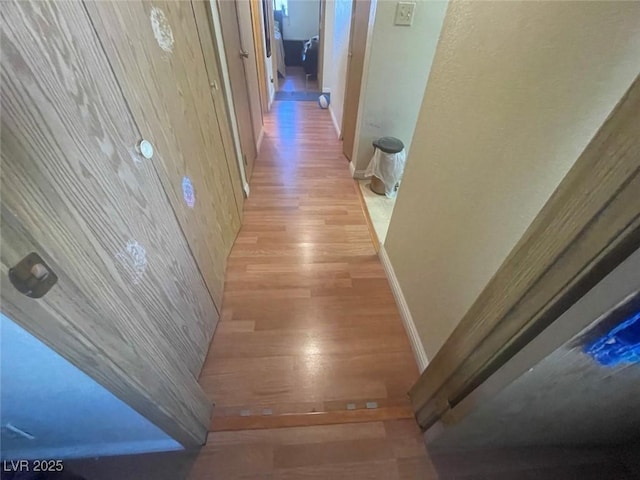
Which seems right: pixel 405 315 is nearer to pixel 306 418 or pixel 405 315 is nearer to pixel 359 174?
pixel 306 418

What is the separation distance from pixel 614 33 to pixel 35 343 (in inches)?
45.4

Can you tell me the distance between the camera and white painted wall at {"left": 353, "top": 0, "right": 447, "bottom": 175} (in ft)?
6.47

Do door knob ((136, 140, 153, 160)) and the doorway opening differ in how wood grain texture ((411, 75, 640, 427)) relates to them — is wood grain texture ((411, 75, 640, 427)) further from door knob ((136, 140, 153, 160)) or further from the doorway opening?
the doorway opening

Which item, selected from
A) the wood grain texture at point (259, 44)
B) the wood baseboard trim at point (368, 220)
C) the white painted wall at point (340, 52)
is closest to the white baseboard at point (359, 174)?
the wood baseboard trim at point (368, 220)

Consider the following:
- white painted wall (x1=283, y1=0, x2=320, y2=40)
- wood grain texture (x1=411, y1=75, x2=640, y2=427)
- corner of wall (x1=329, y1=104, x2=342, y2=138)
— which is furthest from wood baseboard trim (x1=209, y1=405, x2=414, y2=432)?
white painted wall (x1=283, y1=0, x2=320, y2=40)

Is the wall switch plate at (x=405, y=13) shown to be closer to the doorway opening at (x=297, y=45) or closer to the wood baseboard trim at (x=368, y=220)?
the wood baseboard trim at (x=368, y=220)

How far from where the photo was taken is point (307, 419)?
111 centimetres

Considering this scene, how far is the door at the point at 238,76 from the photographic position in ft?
5.77

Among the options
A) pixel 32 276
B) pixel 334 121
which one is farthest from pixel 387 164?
pixel 32 276

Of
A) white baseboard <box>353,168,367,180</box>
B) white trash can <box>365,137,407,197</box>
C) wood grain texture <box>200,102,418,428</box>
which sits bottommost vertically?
wood grain texture <box>200,102,418,428</box>

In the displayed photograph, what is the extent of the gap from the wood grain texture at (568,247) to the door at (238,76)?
6.37 feet

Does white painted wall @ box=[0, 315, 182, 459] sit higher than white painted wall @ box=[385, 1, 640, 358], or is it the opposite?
white painted wall @ box=[385, 1, 640, 358]

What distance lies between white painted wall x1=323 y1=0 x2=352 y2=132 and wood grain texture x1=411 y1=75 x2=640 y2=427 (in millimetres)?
3096

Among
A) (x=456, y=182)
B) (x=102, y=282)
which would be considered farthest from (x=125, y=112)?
(x=456, y=182)
